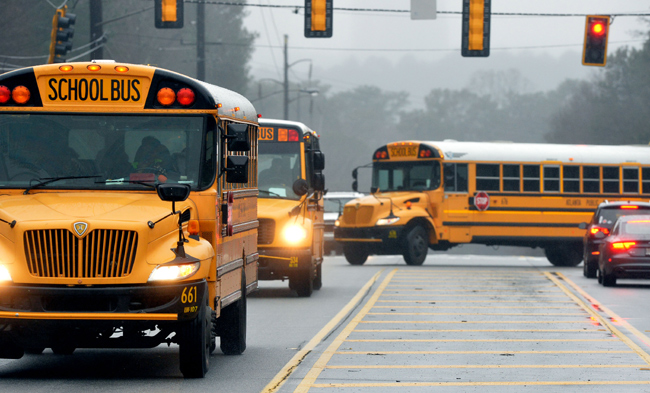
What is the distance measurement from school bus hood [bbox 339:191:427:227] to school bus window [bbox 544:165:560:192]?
333cm

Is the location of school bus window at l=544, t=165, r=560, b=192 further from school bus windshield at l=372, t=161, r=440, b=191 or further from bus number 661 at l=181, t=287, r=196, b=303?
bus number 661 at l=181, t=287, r=196, b=303

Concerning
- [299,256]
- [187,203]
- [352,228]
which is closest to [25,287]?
[187,203]

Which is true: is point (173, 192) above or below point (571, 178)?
above

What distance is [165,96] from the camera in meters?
9.10

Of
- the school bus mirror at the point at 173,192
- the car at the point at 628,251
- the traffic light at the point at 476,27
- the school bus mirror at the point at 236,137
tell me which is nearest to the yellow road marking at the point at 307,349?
the school bus mirror at the point at 173,192

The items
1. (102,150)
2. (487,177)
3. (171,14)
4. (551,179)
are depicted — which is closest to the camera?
(102,150)

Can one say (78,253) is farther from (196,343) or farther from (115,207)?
(196,343)

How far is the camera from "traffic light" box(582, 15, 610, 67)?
971 inches

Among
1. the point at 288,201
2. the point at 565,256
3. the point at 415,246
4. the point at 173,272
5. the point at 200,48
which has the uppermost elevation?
the point at 200,48

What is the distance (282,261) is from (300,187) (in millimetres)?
1154

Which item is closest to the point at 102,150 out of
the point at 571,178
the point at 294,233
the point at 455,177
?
the point at 294,233

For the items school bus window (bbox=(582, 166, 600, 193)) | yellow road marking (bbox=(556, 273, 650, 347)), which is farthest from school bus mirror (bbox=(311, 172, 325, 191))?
school bus window (bbox=(582, 166, 600, 193))

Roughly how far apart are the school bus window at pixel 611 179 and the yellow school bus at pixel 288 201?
1330 centimetres

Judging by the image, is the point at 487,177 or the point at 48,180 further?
the point at 487,177
